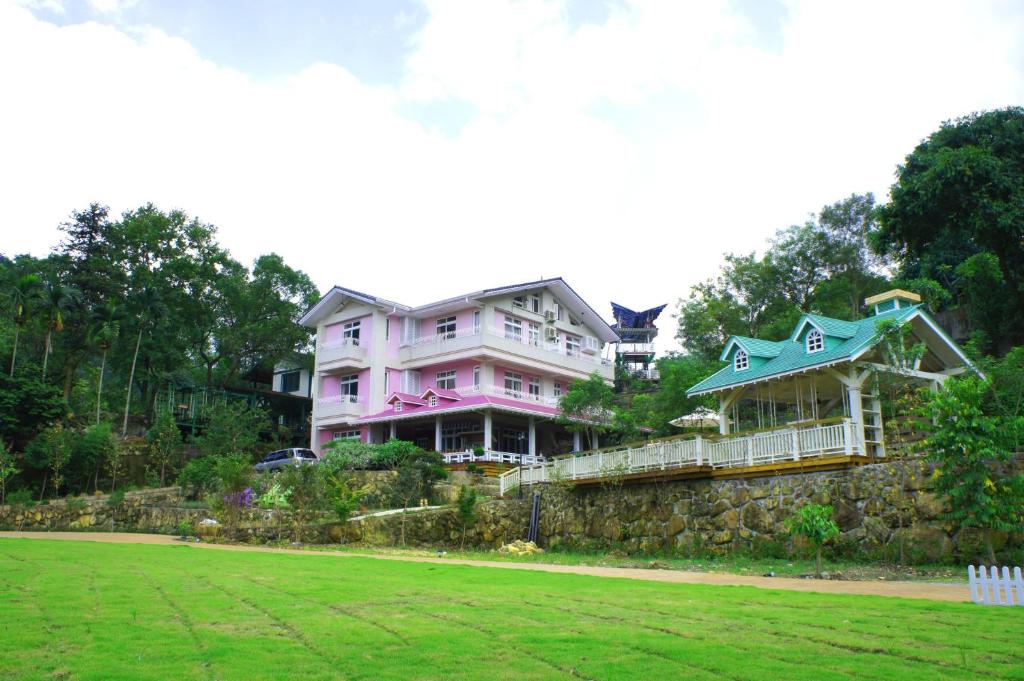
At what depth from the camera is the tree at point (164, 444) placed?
37.8 meters

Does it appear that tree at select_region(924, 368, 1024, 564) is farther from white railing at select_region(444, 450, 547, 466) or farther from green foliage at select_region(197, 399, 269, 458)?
green foliage at select_region(197, 399, 269, 458)

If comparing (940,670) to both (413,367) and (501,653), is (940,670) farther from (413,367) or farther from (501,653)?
(413,367)

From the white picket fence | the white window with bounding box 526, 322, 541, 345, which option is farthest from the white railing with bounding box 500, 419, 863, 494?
the white window with bounding box 526, 322, 541, 345

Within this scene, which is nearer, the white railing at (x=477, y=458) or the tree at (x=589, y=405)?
the tree at (x=589, y=405)

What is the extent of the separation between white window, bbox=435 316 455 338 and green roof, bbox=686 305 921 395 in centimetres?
2194

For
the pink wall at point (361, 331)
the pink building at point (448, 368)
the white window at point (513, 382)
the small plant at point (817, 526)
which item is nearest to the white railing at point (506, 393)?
the pink building at point (448, 368)

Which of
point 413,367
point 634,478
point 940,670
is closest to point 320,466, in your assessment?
point 634,478

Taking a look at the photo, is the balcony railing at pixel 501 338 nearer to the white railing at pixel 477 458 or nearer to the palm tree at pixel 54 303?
the white railing at pixel 477 458

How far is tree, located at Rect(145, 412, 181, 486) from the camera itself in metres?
37.8

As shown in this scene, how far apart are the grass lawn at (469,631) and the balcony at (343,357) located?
31.0m

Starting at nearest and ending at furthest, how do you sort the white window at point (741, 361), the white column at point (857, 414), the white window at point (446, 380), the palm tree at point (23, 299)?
the white column at point (857, 414) → the white window at point (741, 361) → the palm tree at point (23, 299) → the white window at point (446, 380)

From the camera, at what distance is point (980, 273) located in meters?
31.7

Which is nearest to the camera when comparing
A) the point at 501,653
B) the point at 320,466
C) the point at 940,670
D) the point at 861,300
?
the point at 940,670

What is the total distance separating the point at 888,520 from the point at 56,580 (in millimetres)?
16147
